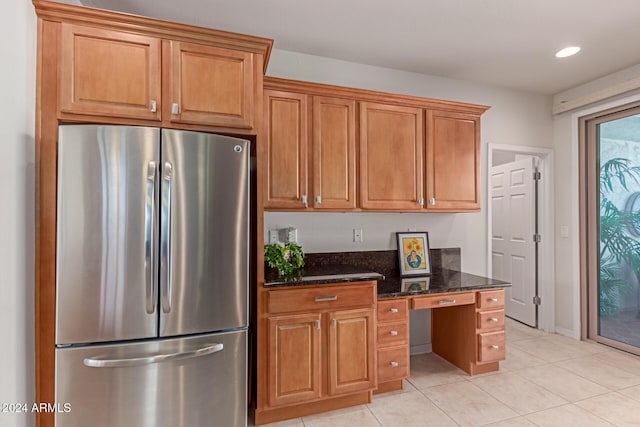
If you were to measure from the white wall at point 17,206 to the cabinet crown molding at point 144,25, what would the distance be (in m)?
0.11

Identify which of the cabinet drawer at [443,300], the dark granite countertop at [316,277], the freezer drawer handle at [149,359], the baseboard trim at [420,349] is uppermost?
the dark granite countertop at [316,277]

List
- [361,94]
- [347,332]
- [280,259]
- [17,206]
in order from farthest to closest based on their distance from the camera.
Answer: [361,94] < [280,259] < [347,332] < [17,206]

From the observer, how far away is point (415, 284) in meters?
2.73

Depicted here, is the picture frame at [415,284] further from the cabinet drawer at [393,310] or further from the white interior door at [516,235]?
the white interior door at [516,235]

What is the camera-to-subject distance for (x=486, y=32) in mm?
2584

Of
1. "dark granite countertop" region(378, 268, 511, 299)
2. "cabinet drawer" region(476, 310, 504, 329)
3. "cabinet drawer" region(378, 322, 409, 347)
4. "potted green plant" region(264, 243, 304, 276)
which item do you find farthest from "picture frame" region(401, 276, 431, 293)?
"potted green plant" region(264, 243, 304, 276)

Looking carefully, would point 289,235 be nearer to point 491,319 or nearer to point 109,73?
point 109,73

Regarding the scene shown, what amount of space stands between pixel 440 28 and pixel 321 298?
7.11ft

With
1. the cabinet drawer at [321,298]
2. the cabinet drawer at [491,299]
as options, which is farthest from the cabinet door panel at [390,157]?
the cabinet drawer at [491,299]

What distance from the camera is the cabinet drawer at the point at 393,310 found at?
245 cm

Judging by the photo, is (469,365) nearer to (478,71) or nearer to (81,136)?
(478,71)

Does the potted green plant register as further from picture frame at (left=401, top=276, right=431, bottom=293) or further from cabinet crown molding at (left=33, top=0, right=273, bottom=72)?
cabinet crown molding at (left=33, top=0, right=273, bottom=72)

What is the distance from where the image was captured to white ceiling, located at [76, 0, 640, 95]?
2.26 meters

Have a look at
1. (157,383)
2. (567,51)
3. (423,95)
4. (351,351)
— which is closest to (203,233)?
(157,383)
